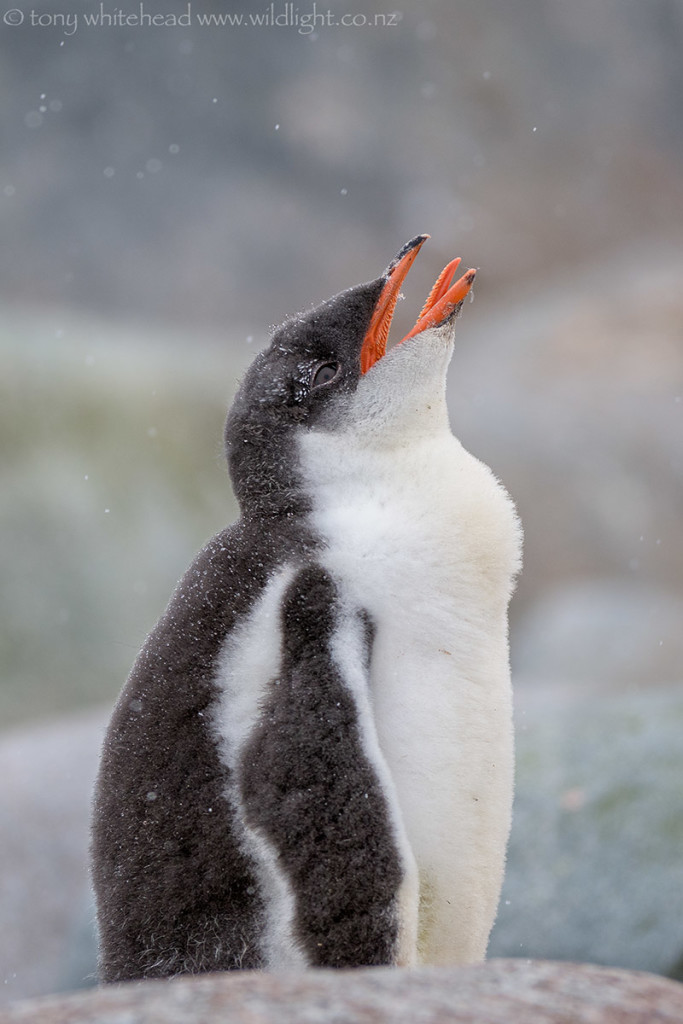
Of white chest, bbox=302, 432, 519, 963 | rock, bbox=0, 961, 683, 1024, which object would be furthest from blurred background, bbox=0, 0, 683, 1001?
rock, bbox=0, 961, 683, 1024

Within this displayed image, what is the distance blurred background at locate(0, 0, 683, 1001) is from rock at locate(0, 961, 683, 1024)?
2570 millimetres

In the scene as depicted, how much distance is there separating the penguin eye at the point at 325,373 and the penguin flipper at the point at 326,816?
1.18ft

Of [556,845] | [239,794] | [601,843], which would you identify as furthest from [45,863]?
[239,794]

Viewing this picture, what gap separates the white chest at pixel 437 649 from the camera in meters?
1.30

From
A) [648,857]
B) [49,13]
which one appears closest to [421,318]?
[648,857]

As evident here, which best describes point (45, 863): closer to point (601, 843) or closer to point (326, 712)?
point (601, 843)

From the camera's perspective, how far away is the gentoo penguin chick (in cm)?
122

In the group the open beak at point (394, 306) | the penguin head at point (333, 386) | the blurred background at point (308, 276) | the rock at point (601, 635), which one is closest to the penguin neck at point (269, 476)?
the penguin head at point (333, 386)

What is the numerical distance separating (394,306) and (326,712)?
1.81ft

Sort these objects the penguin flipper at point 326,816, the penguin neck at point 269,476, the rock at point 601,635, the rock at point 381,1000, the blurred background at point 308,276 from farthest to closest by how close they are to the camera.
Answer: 1. the rock at point 601,635
2. the blurred background at point 308,276
3. the penguin neck at point 269,476
4. the penguin flipper at point 326,816
5. the rock at point 381,1000

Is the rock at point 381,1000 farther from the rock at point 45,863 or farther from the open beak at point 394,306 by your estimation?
the rock at point 45,863

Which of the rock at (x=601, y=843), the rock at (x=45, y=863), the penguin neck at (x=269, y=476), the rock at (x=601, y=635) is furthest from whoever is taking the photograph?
the rock at (x=601, y=635)

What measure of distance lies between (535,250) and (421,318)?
356 inches

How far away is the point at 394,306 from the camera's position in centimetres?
147
